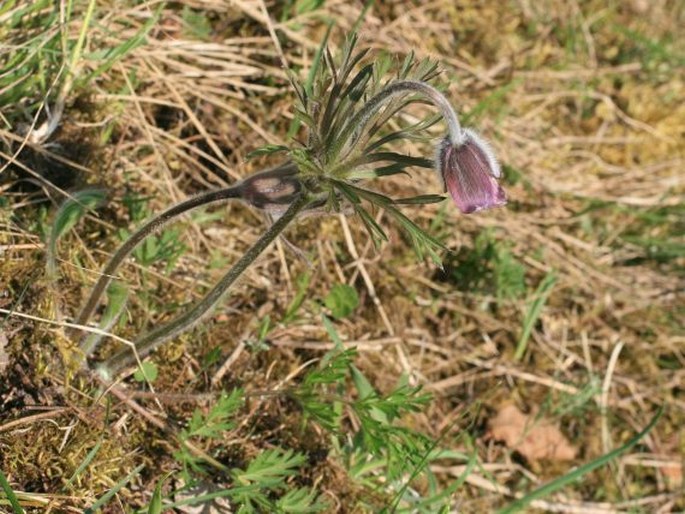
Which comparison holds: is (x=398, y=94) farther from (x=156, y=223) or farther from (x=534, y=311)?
(x=534, y=311)

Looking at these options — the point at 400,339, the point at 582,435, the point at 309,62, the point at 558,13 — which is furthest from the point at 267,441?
the point at 558,13

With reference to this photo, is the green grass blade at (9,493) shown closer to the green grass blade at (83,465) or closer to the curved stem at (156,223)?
the green grass blade at (83,465)

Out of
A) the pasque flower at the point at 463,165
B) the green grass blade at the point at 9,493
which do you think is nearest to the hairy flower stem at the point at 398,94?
the pasque flower at the point at 463,165

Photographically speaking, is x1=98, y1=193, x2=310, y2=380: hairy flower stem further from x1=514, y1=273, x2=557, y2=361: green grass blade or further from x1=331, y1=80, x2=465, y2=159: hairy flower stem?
x1=514, y1=273, x2=557, y2=361: green grass blade

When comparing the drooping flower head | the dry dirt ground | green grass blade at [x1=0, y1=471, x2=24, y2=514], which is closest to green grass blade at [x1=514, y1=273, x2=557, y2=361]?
the dry dirt ground

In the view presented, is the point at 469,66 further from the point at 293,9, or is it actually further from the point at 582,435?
the point at 582,435
